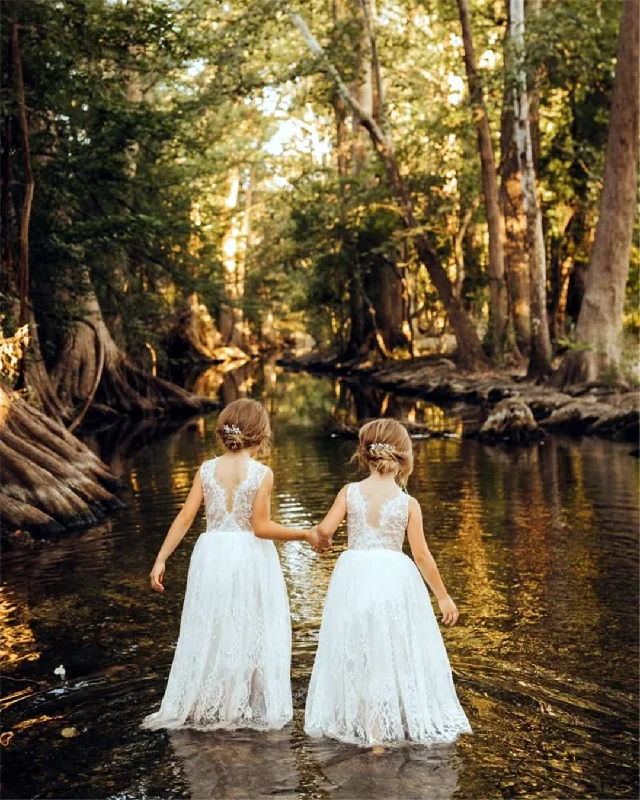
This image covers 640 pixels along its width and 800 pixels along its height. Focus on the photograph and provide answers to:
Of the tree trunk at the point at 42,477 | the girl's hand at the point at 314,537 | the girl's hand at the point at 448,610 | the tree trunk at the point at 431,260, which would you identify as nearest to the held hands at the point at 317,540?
the girl's hand at the point at 314,537

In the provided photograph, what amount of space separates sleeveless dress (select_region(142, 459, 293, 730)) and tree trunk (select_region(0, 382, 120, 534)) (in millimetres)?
7056

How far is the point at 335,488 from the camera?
1623 cm

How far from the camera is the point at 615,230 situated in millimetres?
25109

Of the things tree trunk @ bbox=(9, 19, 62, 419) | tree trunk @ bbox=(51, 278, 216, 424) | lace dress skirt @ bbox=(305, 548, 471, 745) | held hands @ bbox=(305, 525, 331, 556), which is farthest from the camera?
tree trunk @ bbox=(51, 278, 216, 424)

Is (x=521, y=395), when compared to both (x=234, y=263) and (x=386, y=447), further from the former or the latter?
(x=234, y=263)

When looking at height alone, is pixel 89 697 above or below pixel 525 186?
below

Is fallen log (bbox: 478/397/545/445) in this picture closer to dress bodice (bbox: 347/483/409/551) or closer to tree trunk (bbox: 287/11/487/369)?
tree trunk (bbox: 287/11/487/369)

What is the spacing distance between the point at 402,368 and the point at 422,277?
28.5 ft

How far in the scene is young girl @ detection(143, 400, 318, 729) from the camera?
247 inches

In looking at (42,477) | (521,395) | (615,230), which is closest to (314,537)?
(42,477)

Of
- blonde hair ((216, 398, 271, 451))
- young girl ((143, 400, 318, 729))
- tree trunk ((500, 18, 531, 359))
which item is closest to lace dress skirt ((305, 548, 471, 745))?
young girl ((143, 400, 318, 729))

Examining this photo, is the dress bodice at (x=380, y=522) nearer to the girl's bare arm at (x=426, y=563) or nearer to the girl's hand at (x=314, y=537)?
the girl's bare arm at (x=426, y=563)

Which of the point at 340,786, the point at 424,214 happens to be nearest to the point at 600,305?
the point at 424,214

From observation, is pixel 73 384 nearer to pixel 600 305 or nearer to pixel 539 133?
pixel 600 305
